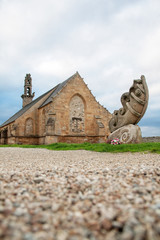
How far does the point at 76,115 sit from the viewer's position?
2384 cm

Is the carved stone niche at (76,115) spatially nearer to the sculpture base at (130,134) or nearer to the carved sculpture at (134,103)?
the carved sculpture at (134,103)

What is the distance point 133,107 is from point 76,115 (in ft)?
41.7

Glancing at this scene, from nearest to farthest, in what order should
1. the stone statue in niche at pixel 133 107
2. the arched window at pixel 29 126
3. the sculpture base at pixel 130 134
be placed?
1. the sculpture base at pixel 130 134
2. the stone statue in niche at pixel 133 107
3. the arched window at pixel 29 126

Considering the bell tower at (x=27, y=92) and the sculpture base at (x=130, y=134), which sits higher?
the bell tower at (x=27, y=92)

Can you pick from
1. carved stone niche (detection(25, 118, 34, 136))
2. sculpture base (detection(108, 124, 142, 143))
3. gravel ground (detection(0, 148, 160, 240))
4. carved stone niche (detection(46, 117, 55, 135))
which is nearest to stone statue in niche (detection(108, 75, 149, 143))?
sculpture base (detection(108, 124, 142, 143))

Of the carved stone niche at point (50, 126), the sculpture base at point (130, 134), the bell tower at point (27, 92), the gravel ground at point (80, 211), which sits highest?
the bell tower at point (27, 92)

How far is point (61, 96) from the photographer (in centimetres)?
2275

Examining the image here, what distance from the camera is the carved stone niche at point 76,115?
23484mm

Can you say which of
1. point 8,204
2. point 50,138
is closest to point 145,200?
point 8,204

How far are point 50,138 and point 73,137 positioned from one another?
3.19 metres

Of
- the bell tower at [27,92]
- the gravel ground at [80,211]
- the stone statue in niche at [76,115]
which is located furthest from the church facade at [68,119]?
the gravel ground at [80,211]

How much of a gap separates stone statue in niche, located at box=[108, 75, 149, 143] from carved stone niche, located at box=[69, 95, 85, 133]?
1127 centimetres

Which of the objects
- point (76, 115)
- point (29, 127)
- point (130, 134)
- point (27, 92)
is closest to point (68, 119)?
A: point (76, 115)

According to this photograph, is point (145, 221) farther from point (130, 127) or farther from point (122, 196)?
point (130, 127)
